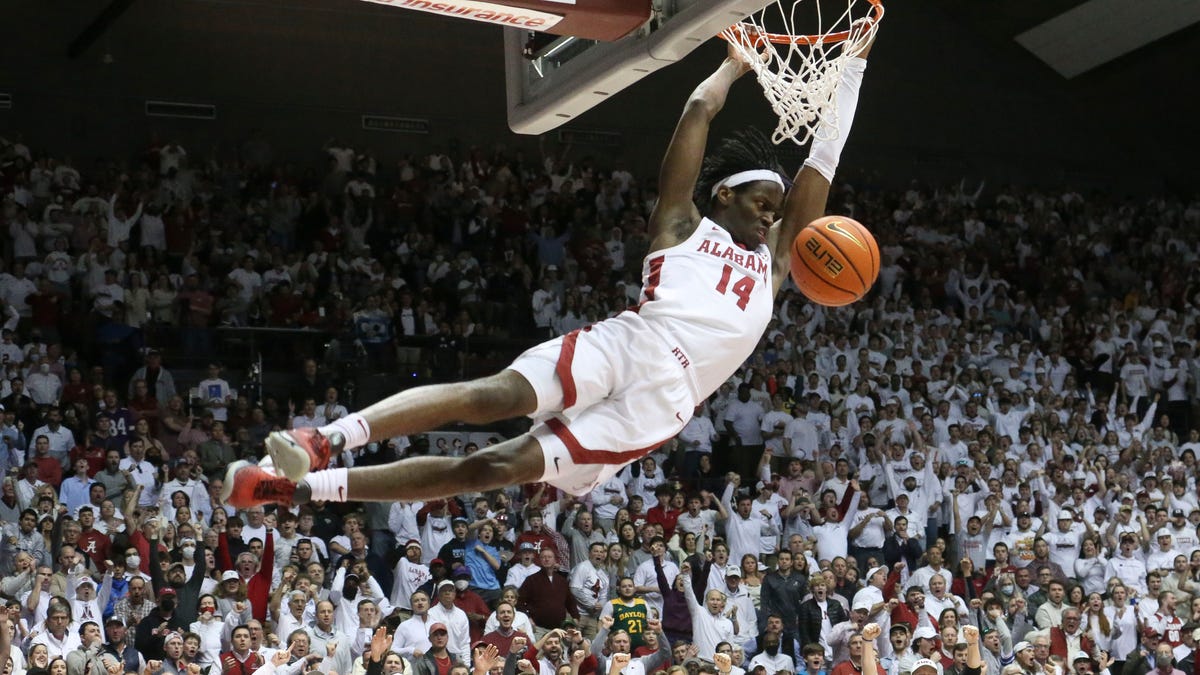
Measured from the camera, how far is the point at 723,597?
14.0m

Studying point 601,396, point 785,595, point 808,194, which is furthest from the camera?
point 785,595

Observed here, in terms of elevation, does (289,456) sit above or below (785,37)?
below

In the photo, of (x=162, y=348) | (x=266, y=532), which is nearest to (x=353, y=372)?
(x=162, y=348)

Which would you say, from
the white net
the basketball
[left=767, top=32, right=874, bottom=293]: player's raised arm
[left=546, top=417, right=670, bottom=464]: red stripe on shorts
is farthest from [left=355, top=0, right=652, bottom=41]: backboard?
[left=546, top=417, right=670, bottom=464]: red stripe on shorts

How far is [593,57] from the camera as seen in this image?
21.5 feet

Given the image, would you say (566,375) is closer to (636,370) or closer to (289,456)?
(636,370)

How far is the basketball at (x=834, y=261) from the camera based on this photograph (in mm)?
6488

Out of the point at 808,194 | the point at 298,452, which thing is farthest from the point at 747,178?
the point at 298,452

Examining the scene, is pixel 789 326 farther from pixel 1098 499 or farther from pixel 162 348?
pixel 162 348

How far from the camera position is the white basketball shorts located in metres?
5.79

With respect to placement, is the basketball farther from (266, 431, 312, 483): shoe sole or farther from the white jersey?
(266, 431, 312, 483): shoe sole

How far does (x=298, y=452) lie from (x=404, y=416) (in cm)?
51

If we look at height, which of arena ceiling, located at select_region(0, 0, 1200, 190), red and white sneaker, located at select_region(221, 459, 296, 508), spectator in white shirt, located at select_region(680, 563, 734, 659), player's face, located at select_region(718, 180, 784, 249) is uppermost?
arena ceiling, located at select_region(0, 0, 1200, 190)

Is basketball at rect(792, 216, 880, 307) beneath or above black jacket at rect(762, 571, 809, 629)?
above
